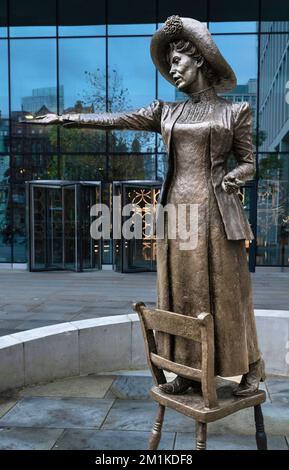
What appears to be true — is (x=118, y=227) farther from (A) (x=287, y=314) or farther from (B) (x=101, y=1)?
(A) (x=287, y=314)

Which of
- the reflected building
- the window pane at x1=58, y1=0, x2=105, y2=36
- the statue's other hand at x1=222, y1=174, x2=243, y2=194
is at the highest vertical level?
the window pane at x1=58, y1=0, x2=105, y2=36

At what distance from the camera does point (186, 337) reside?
2621 mm

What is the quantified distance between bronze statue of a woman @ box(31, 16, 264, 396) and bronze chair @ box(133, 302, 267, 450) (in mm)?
91

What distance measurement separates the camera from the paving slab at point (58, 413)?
12.3ft

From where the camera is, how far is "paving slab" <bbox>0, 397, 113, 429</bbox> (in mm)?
3758

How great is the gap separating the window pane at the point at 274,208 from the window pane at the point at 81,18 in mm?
6191

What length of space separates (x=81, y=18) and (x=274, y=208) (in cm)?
799

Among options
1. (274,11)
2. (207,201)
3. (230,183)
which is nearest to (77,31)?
(274,11)

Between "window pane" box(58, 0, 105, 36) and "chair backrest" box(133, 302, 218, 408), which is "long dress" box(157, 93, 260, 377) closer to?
"chair backrest" box(133, 302, 218, 408)

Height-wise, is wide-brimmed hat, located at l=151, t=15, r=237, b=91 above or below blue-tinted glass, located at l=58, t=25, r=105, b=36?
below

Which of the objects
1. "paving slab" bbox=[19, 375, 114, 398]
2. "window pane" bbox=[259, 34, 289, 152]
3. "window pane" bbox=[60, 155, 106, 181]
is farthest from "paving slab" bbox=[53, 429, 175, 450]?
"window pane" bbox=[259, 34, 289, 152]

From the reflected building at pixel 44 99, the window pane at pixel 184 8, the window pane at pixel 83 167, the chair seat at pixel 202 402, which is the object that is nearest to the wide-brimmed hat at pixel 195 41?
the chair seat at pixel 202 402

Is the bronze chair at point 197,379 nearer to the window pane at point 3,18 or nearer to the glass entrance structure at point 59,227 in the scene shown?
the glass entrance structure at point 59,227

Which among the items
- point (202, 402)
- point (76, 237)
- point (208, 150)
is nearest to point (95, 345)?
point (202, 402)
